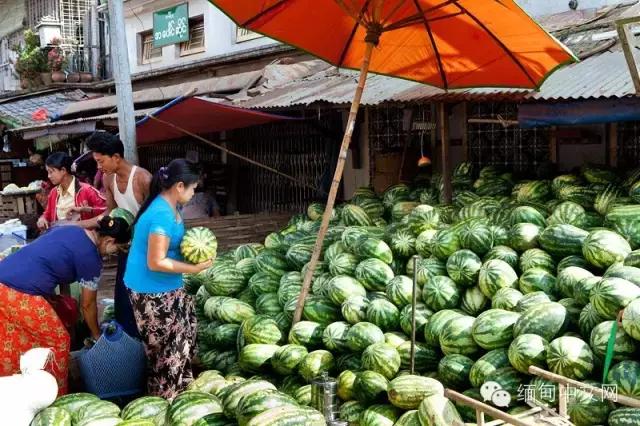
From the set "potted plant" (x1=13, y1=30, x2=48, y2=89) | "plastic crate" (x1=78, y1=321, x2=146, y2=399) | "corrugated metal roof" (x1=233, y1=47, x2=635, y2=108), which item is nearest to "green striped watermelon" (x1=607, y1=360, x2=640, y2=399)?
"corrugated metal roof" (x1=233, y1=47, x2=635, y2=108)

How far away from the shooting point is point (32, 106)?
48.3 ft

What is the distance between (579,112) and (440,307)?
1889 mm

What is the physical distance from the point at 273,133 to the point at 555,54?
232 inches

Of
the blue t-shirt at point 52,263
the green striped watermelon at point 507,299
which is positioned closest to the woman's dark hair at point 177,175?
the blue t-shirt at point 52,263

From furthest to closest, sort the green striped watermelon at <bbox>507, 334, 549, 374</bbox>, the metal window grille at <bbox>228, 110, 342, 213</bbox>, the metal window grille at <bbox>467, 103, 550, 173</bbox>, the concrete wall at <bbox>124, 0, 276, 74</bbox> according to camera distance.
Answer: the concrete wall at <bbox>124, 0, 276, 74</bbox> < the metal window grille at <bbox>228, 110, 342, 213</bbox> < the metal window grille at <bbox>467, 103, 550, 173</bbox> < the green striped watermelon at <bbox>507, 334, 549, 374</bbox>

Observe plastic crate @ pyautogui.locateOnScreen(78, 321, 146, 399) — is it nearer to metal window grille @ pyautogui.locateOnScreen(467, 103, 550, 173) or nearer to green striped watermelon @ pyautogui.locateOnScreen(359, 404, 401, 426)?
green striped watermelon @ pyautogui.locateOnScreen(359, 404, 401, 426)

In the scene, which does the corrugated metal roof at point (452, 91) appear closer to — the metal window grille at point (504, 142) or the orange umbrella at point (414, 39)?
the orange umbrella at point (414, 39)

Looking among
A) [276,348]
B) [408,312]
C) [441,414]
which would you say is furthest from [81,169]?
[441,414]

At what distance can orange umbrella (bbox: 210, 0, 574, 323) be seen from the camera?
5.02 m

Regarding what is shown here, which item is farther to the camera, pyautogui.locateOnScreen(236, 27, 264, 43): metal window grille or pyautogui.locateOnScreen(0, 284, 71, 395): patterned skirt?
pyautogui.locateOnScreen(236, 27, 264, 43): metal window grille

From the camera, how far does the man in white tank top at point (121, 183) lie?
17.8 ft

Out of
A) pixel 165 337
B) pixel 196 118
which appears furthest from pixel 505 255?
pixel 196 118

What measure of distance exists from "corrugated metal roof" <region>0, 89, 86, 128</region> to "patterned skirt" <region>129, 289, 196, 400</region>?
29.1 ft

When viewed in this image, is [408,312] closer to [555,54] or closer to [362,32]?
[555,54]
